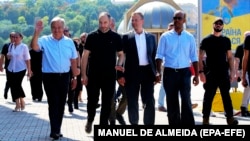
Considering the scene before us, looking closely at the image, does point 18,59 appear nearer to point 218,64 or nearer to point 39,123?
point 39,123

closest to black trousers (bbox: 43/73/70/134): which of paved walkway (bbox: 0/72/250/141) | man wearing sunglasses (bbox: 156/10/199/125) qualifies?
paved walkway (bbox: 0/72/250/141)

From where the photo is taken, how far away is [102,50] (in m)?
8.25

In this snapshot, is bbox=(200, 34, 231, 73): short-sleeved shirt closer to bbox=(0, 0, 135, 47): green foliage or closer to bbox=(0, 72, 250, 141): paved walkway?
bbox=(0, 72, 250, 141): paved walkway

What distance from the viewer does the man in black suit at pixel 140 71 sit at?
8.44m

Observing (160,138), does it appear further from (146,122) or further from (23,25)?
(23,25)

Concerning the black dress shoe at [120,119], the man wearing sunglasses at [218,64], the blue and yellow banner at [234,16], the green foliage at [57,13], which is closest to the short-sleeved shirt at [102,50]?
the black dress shoe at [120,119]

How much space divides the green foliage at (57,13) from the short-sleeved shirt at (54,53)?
110 meters

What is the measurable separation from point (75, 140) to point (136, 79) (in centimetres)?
131

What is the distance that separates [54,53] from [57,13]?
424 feet

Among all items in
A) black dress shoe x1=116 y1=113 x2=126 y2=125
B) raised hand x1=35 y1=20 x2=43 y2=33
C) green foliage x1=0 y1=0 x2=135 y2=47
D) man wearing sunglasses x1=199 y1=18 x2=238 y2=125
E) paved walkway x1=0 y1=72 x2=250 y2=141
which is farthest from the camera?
green foliage x1=0 y1=0 x2=135 y2=47

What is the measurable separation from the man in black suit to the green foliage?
4348 inches

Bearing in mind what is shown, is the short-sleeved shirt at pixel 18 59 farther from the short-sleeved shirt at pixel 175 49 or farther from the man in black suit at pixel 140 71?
the short-sleeved shirt at pixel 175 49

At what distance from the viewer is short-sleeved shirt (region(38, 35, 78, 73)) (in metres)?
8.44

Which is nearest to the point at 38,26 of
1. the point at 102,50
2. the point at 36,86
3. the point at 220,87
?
the point at 102,50
